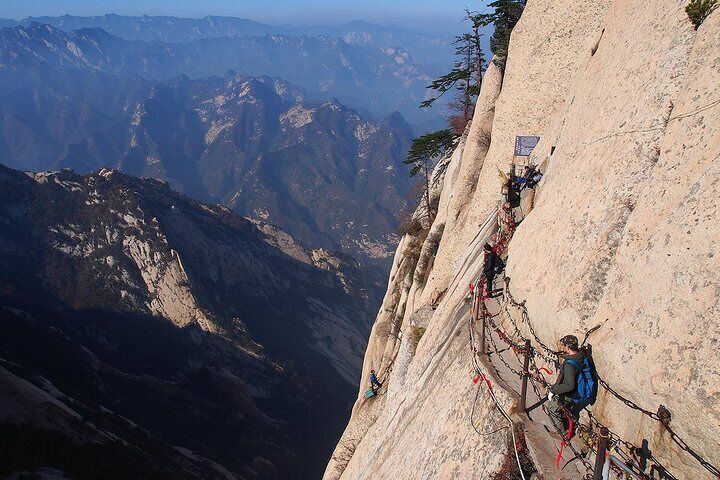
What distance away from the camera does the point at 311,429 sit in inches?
3824

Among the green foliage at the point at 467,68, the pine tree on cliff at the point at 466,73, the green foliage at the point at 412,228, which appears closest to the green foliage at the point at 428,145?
the pine tree on cliff at the point at 466,73

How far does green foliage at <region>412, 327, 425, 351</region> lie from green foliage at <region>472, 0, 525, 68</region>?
67.0ft

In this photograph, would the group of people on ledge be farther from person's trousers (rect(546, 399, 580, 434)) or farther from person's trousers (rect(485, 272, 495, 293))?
person's trousers (rect(485, 272, 495, 293))

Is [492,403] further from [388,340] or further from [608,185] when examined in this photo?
[388,340]

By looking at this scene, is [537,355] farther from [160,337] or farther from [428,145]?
[160,337]

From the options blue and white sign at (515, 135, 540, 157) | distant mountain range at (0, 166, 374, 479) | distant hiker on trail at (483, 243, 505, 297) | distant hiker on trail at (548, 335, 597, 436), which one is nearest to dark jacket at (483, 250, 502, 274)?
distant hiker on trail at (483, 243, 505, 297)

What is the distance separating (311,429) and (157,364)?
36466 millimetres

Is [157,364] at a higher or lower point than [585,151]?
lower

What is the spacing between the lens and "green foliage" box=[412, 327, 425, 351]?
2425 cm

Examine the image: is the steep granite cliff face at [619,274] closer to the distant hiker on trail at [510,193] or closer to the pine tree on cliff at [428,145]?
the distant hiker on trail at [510,193]

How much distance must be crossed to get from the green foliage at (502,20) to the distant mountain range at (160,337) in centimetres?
4748

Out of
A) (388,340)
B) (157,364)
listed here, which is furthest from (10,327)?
(388,340)

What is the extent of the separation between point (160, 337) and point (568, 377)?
376 feet

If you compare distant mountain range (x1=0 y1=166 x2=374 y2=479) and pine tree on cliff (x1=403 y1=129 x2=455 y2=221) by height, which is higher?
pine tree on cliff (x1=403 y1=129 x2=455 y2=221)
